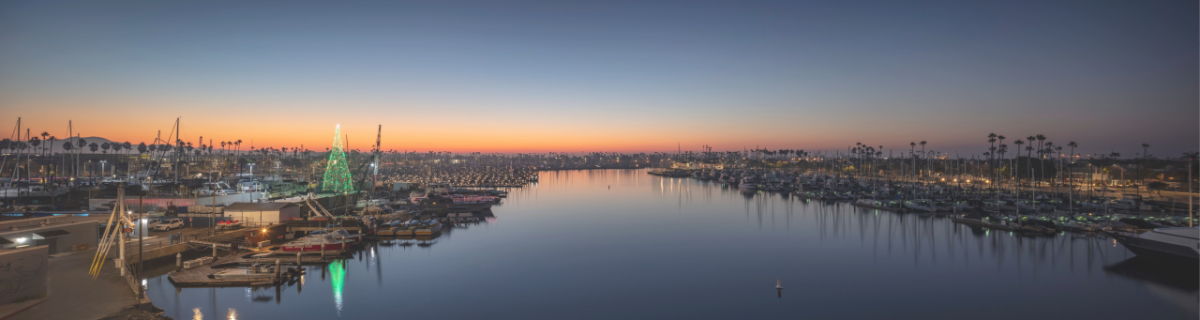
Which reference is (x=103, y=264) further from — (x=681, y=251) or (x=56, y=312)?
(x=681, y=251)

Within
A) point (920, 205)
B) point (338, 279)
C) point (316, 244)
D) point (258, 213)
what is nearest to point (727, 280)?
point (338, 279)

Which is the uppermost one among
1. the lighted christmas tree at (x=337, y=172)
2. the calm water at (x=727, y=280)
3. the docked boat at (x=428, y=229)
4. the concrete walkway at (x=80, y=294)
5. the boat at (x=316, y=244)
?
the lighted christmas tree at (x=337, y=172)

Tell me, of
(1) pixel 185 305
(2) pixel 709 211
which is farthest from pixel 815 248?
(1) pixel 185 305

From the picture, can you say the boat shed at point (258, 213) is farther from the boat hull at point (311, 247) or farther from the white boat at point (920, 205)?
the white boat at point (920, 205)

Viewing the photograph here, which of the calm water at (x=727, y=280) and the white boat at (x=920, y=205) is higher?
the white boat at (x=920, y=205)

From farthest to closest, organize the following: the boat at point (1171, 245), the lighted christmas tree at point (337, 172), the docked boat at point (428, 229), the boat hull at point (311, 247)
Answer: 1. the lighted christmas tree at point (337, 172)
2. the docked boat at point (428, 229)
3. the boat hull at point (311, 247)
4. the boat at point (1171, 245)

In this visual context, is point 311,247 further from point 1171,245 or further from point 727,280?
point 1171,245

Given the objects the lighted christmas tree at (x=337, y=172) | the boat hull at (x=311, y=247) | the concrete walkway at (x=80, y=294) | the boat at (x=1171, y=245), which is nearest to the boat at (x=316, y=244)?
the boat hull at (x=311, y=247)
